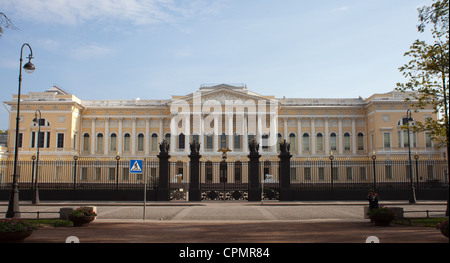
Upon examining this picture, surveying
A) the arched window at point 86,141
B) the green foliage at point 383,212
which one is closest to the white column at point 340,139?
the arched window at point 86,141

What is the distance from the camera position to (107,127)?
6194cm

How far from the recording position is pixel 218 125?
5903 centimetres

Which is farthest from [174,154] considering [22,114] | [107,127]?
[22,114]

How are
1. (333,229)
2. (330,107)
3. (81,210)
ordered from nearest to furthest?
(333,229) → (81,210) → (330,107)

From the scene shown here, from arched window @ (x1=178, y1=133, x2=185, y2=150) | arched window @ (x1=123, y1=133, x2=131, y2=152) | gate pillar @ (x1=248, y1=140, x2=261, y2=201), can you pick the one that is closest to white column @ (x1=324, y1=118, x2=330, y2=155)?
arched window @ (x1=178, y1=133, x2=185, y2=150)

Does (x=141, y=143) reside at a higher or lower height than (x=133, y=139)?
lower

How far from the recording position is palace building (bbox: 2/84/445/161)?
56625mm

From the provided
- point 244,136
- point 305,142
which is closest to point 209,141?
point 244,136

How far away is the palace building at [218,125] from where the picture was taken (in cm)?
5662

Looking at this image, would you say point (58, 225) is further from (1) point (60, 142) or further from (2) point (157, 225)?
(1) point (60, 142)

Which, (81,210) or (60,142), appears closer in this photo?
(81,210)

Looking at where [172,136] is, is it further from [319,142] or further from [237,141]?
[319,142]

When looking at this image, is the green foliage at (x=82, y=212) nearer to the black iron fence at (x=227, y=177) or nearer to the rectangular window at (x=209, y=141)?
the black iron fence at (x=227, y=177)

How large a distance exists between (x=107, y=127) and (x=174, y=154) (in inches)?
449
